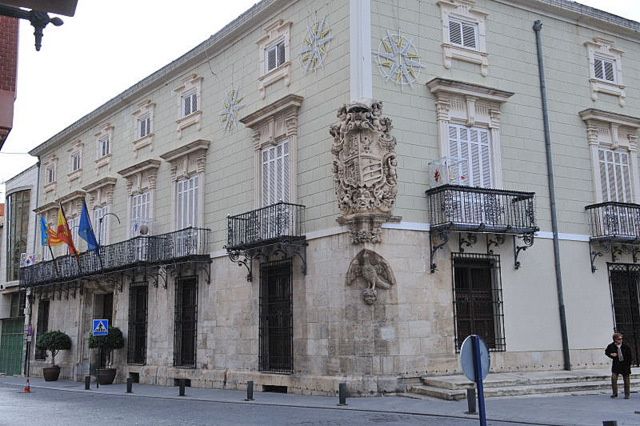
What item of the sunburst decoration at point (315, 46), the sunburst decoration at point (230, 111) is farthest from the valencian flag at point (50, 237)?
the sunburst decoration at point (315, 46)

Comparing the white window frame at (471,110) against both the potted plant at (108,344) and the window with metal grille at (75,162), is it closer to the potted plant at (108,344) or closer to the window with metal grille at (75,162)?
the potted plant at (108,344)

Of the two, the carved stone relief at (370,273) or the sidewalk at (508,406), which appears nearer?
the sidewalk at (508,406)

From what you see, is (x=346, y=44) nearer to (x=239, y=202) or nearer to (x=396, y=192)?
(x=396, y=192)

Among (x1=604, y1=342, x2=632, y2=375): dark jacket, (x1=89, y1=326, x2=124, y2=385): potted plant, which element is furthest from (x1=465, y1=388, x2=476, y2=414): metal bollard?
(x1=89, y1=326, x2=124, y2=385): potted plant

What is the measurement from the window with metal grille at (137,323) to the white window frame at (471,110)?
1344 centimetres

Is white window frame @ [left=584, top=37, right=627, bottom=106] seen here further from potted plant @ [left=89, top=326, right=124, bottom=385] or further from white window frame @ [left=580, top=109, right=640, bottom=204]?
potted plant @ [left=89, top=326, right=124, bottom=385]

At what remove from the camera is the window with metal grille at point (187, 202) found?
24.1 meters

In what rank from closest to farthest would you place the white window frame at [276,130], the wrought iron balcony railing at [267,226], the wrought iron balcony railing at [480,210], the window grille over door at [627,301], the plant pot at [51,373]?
the wrought iron balcony railing at [480,210] → the wrought iron balcony railing at [267,226] → the white window frame at [276,130] → the window grille over door at [627,301] → the plant pot at [51,373]

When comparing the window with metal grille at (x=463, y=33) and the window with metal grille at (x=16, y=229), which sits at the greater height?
the window with metal grille at (x=463, y=33)

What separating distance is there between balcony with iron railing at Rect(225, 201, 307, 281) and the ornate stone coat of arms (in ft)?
6.32

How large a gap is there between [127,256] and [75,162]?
9.66 meters

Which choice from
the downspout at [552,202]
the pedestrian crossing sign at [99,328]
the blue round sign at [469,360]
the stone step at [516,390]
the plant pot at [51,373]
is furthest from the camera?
the plant pot at [51,373]

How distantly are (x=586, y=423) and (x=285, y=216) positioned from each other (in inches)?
388

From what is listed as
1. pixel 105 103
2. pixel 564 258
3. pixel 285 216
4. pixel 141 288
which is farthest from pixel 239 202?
pixel 105 103
